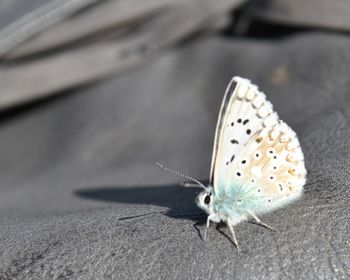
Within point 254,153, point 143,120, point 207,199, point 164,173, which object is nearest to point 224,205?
point 207,199

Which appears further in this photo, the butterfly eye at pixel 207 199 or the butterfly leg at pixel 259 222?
the butterfly eye at pixel 207 199

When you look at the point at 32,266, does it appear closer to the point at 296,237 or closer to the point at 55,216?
the point at 55,216

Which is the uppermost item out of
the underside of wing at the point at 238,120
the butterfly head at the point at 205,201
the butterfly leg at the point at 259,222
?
the underside of wing at the point at 238,120

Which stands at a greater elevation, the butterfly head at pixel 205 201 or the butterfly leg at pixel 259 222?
the butterfly head at pixel 205 201

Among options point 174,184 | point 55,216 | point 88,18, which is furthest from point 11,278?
point 88,18

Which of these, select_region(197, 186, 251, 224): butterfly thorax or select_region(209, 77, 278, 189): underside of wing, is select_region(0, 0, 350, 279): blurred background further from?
select_region(209, 77, 278, 189): underside of wing

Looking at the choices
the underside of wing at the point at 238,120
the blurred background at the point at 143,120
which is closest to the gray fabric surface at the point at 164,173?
the blurred background at the point at 143,120

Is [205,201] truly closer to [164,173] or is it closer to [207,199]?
[207,199]

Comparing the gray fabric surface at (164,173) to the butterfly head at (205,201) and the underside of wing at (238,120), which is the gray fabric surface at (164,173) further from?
the underside of wing at (238,120)
